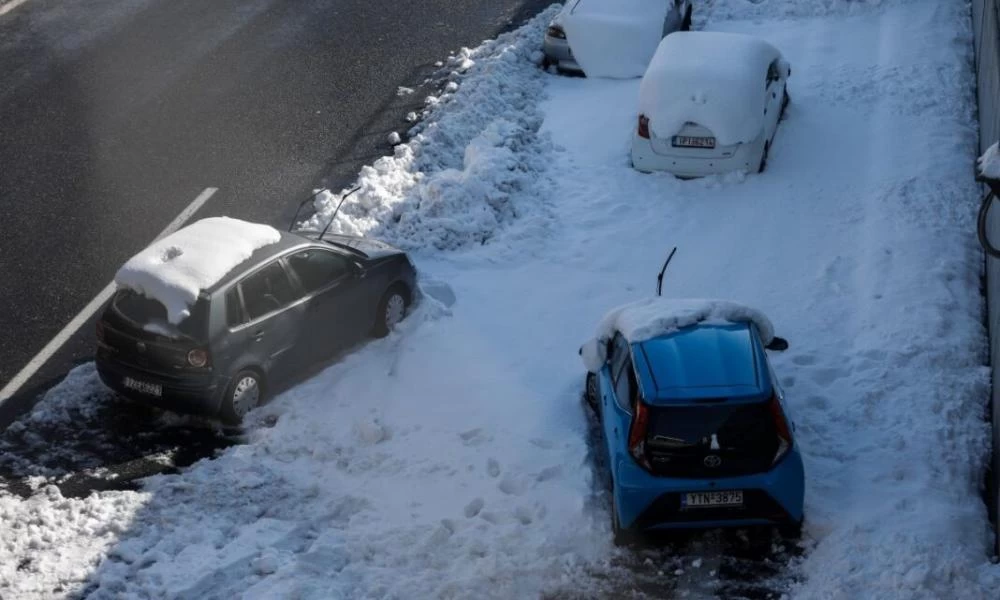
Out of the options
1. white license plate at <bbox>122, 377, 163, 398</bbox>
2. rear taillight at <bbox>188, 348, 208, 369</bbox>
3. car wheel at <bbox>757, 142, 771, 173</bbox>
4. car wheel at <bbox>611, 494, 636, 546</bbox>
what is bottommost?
car wheel at <bbox>757, 142, 771, 173</bbox>

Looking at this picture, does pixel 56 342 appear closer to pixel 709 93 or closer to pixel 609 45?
pixel 709 93

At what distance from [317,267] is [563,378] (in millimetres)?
2629

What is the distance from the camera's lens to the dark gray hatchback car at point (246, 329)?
10.3 metres

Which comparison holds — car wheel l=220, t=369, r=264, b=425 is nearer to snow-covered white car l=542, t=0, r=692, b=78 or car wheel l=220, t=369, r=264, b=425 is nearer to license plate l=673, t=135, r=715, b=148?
license plate l=673, t=135, r=715, b=148

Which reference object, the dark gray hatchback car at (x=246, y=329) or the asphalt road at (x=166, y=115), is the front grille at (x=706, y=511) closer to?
the dark gray hatchback car at (x=246, y=329)

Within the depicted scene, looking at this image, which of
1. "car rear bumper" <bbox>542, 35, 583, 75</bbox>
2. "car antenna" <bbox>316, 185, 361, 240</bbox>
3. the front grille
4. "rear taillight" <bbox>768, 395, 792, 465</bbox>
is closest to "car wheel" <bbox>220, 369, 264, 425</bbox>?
"car antenna" <bbox>316, 185, 361, 240</bbox>

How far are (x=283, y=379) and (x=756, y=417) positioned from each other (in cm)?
469

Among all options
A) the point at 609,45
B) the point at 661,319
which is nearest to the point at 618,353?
the point at 661,319

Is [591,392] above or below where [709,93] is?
below

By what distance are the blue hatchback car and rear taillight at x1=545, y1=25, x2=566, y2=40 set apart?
423 inches

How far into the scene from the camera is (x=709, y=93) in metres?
14.6

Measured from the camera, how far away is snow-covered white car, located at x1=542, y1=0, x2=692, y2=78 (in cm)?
1839

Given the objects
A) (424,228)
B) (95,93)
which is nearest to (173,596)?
(424,228)

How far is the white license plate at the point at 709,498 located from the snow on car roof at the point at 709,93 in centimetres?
704
